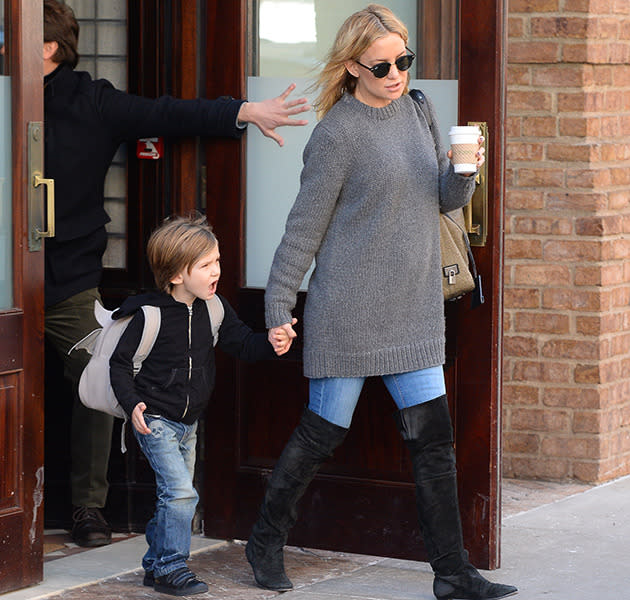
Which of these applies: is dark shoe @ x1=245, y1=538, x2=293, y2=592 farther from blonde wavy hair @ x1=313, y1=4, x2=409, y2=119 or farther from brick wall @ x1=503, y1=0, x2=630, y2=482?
brick wall @ x1=503, y1=0, x2=630, y2=482

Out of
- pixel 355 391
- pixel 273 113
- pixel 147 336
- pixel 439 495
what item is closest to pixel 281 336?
pixel 355 391

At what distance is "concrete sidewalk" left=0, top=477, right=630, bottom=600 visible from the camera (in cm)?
487

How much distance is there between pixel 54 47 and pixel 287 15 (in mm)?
855

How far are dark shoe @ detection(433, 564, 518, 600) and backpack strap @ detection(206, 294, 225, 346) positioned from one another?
1075 millimetres

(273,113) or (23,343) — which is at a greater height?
(273,113)

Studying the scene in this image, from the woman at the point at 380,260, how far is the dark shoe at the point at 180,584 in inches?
25.5

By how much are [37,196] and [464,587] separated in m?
1.85

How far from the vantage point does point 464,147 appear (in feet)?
14.3

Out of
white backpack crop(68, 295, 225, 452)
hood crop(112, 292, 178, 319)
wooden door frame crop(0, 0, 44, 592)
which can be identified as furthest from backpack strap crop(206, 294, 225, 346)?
wooden door frame crop(0, 0, 44, 592)

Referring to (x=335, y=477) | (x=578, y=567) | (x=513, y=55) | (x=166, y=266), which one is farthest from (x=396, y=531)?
(x=513, y=55)

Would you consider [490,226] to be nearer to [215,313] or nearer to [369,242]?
[369,242]

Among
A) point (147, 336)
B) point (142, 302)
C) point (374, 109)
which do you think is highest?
point (374, 109)

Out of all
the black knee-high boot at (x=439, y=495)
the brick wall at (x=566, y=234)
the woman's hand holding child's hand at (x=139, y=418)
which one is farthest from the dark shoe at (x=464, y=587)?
the brick wall at (x=566, y=234)

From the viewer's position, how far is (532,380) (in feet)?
21.3
